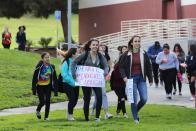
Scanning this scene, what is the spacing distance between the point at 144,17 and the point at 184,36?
848 centimetres

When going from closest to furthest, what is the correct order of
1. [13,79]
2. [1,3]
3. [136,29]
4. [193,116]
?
[193,116] < [13,79] < [136,29] < [1,3]

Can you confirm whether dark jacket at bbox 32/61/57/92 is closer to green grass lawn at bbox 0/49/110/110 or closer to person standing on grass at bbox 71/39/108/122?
person standing on grass at bbox 71/39/108/122

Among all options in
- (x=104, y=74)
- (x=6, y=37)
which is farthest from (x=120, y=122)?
(x=6, y=37)

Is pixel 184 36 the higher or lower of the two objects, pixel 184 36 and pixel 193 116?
the higher

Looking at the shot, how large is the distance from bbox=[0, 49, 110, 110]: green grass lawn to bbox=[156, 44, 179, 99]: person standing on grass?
3.28 m

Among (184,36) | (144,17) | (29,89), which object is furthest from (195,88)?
(144,17)

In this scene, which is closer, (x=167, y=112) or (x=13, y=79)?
(x=167, y=112)

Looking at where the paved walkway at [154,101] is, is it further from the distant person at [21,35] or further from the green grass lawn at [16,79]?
the distant person at [21,35]

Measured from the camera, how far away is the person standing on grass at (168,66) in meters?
19.2

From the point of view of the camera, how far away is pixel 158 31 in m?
36.0

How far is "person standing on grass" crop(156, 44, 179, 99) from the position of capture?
755 inches

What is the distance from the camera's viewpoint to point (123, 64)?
13.1 meters

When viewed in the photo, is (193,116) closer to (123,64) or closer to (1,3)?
(123,64)

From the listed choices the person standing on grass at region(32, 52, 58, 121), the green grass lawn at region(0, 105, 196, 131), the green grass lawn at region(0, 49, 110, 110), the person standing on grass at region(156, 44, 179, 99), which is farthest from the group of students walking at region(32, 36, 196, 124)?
the person standing on grass at region(156, 44, 179, 99)
